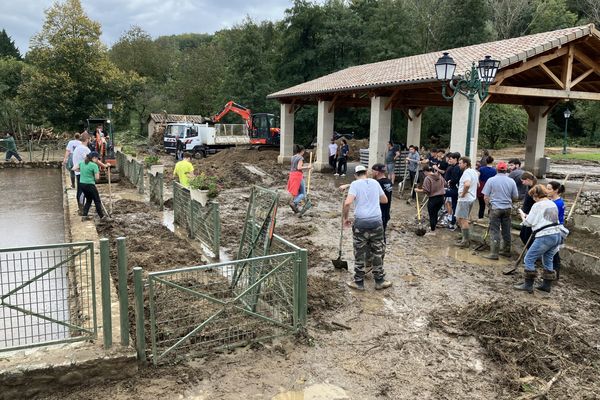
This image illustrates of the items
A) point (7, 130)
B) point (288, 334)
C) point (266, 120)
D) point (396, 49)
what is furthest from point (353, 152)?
point (7, 130)

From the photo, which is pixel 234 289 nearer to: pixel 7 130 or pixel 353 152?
pixel 353 152

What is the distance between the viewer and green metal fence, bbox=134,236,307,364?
4.54 m

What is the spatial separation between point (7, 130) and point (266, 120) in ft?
70.3

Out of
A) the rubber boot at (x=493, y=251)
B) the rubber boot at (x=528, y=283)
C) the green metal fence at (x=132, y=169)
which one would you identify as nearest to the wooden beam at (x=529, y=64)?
the rubber boot at (x=493, y=251)

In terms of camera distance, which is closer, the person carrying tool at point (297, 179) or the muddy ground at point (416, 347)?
the muddy ground at point (416, 347)

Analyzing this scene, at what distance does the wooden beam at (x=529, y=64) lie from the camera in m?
12.9

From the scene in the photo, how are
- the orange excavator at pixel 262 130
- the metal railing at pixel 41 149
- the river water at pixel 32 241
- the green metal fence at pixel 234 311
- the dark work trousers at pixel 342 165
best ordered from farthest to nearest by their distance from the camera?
the metal railing at pixel 41 149 < the orange excavator at pixel 262 130 < the dark work trousers at pixel 342 165 < the river water at pixel 32 241 < the green metal fence at pixel 234 311

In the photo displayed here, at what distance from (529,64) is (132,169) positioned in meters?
13.2

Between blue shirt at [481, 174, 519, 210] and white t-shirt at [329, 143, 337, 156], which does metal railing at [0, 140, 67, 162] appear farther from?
blue shirt at [481, 174, 519, 210]

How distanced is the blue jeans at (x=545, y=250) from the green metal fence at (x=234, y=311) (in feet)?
11.1

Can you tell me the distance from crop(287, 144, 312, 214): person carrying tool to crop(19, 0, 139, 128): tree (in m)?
23.6

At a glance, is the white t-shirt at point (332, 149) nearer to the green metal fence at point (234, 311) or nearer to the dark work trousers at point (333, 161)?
the dark work trousers at point (333, 161)

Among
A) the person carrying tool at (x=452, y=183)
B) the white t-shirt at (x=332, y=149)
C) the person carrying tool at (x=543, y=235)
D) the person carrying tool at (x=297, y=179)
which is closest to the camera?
the person carrying tool at (x=543, y=235)

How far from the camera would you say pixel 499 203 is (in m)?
7.82
